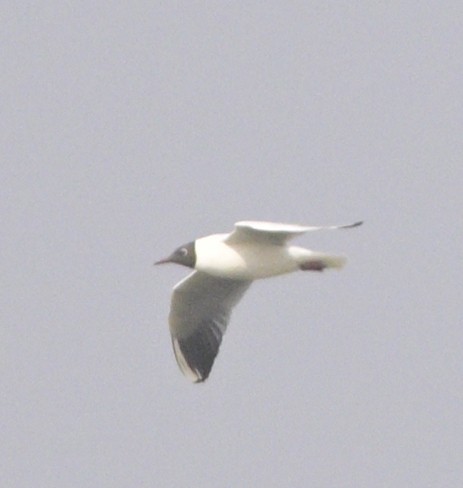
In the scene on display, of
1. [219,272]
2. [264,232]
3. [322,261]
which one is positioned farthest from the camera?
[219,272]

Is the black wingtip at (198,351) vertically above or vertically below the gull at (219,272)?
below

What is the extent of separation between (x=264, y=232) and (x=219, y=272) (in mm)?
575

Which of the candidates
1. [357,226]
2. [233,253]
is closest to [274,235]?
[233,253]

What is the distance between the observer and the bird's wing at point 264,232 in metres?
12.1

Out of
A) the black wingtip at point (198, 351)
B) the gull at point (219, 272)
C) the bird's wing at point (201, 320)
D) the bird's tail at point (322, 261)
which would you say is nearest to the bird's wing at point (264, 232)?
the gull at point (219, 272)

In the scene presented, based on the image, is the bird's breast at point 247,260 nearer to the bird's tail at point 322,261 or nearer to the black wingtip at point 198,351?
the bird's tail at point 322,261

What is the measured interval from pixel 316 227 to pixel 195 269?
1777mm

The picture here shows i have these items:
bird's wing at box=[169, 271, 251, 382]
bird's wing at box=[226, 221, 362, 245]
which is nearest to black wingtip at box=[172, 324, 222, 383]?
bird's wing at box=[169, 271, 251, 382]

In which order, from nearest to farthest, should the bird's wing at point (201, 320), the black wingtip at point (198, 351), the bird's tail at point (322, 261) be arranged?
the bird's tail at point (322, 261) → the bird's wing at point (201, 320) → the black wingtip at point (198, 351)

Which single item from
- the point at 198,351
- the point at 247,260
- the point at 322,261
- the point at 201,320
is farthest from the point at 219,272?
the point at 198,351

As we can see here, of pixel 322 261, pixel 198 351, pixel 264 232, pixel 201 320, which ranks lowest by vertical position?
pixel 198 351

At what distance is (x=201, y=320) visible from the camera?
14.0 m

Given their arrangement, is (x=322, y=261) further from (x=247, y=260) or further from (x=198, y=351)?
(x=198, y=351)

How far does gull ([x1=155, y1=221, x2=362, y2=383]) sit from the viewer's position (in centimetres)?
1275
